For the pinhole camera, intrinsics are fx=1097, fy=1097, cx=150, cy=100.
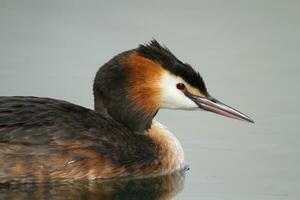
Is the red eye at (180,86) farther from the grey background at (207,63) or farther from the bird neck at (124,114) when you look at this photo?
the grey background at (207,63)

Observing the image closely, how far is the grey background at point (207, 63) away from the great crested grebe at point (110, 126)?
472mm

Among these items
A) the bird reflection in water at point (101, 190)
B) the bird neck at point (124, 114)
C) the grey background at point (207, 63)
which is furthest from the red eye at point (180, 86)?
the bird reflection in water at point (101, 190)

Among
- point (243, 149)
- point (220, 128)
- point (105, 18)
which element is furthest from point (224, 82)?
point (105, 18)

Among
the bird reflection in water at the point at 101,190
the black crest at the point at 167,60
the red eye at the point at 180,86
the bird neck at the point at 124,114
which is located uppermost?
the black crest at the point at 167,60

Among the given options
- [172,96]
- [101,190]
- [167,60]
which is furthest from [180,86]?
[101,190]

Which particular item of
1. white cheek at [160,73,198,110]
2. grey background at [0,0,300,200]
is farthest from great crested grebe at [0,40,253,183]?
grey background at [0,0,300,200]

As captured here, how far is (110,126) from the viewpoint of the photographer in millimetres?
9836

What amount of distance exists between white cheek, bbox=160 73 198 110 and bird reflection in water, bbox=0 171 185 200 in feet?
2.60

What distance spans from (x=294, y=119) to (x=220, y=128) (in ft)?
2.57

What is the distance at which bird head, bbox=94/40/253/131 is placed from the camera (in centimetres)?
1005

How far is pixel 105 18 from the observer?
15.4 metres

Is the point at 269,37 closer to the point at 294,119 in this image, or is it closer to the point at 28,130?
the point at 294,119

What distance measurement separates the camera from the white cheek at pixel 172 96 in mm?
10117

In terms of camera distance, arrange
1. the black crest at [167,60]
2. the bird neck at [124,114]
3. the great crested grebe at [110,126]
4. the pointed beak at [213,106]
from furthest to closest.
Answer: the pointed beak at [213,106] < the bird neck at [124,114] < the black crest at [167,60] < the great crested grebe at [110,126]
